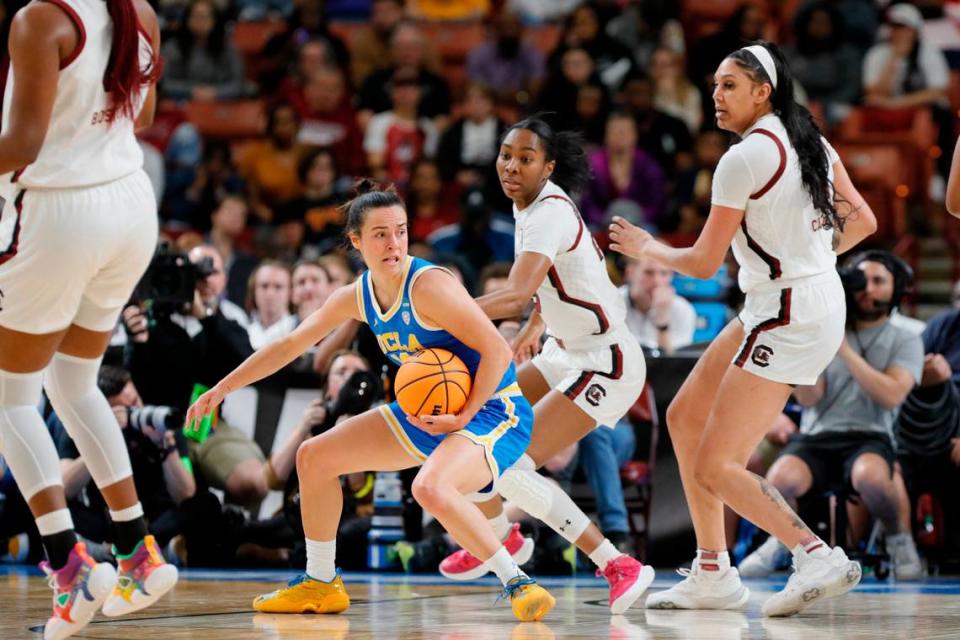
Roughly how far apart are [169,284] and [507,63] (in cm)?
680

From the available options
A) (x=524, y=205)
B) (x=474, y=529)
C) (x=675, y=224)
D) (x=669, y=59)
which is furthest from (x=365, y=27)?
(x=474, y=529)

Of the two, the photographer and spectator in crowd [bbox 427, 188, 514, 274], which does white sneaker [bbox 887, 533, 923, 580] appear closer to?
the photographer

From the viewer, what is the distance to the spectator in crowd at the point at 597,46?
13781 millimetres

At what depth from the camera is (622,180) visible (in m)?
12.1

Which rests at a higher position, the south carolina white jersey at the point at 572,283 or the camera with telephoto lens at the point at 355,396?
the south carolina white jersey at the point at 572,283

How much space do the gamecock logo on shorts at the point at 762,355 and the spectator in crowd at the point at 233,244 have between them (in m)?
6.54

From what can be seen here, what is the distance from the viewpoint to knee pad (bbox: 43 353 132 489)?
4938mm

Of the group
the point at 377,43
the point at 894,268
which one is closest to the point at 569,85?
the point at 377,43

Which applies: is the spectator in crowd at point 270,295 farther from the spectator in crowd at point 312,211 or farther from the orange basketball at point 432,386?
the orange basketball at point 432,386

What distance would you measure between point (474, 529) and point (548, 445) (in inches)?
37.7

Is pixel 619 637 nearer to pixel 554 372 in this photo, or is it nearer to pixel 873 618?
pixel 873 618

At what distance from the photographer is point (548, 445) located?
610 cm

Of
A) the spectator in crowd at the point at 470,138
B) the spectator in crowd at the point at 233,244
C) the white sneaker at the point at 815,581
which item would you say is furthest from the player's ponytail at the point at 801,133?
the spectator in crowd at the point at 470,138

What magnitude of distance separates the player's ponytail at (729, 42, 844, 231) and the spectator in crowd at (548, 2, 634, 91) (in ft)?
26.1
